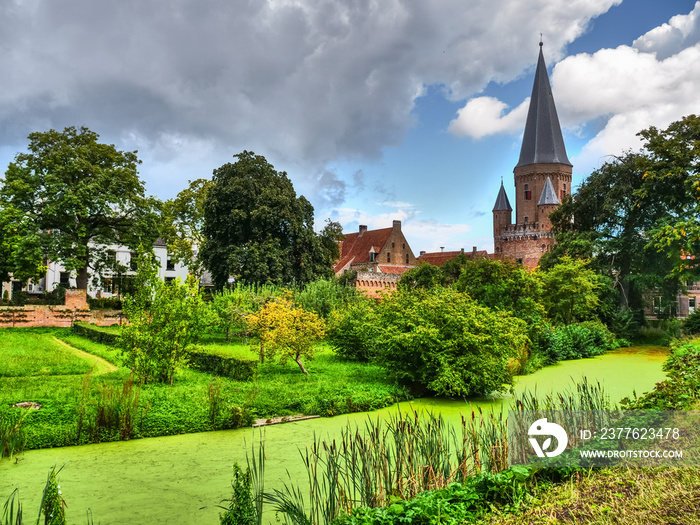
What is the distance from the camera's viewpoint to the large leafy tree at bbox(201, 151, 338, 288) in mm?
30484

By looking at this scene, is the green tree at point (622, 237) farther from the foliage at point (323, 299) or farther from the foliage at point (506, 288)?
the foliage at point (323, 299)

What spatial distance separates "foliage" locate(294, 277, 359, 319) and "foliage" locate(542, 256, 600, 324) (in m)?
9.08

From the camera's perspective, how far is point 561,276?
81.2 ft

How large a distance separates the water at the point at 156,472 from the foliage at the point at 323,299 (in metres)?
12.0

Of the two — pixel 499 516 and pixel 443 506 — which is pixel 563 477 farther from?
pixel 443 506

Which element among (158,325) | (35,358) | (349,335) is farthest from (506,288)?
(35,358)

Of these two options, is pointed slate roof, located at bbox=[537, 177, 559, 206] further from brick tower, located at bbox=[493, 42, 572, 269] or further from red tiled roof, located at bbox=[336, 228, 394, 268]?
red tiled roof, located at bbox=[336, 228, 394, 268]

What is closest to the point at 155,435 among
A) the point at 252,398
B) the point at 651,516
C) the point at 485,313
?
the point at 252,398

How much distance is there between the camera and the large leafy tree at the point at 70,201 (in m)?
28.6

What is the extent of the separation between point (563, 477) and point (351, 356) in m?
12.8

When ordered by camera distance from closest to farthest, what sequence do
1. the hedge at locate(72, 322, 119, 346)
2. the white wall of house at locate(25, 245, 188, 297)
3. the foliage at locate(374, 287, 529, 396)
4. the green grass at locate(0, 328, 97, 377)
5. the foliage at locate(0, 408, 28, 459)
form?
the foliage at locate(0, 408, 28, 459) → the foliage at locate(374, 287, 529, 396) → the green grass at locate(0, 328, 97, 377) → the hedge at locate(72, 322, 119, 346) → the white wall of house at locate(25, 245, 188, 297)

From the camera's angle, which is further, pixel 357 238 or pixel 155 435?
pixel 357 238

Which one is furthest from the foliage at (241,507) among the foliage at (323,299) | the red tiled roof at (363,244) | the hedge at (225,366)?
the red tiled roof at (363,244)

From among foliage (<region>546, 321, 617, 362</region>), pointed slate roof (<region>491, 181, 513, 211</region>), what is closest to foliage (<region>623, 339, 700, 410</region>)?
foliage (<region>546, 321, 617, 362</region>)
